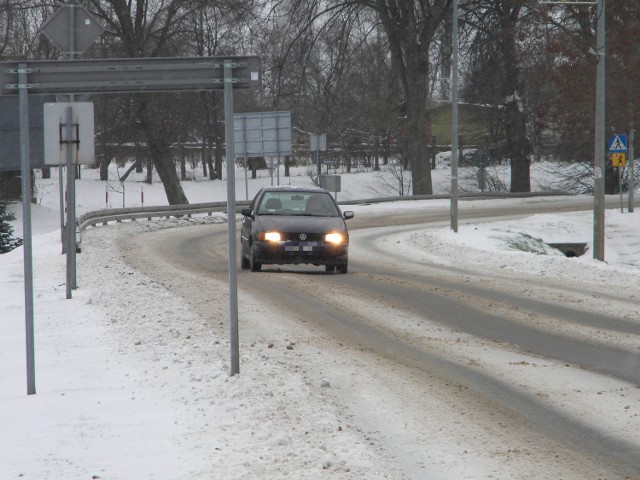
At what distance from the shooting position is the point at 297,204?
18922 millimetres

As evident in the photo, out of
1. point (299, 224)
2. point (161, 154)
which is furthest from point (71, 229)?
point (161, 154)

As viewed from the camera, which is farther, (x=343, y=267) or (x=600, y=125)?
(x=600, y=125)

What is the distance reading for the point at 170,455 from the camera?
602 cm

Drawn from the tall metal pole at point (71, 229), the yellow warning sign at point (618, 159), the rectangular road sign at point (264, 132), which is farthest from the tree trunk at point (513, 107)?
the tall metal pole at point (71, 229)

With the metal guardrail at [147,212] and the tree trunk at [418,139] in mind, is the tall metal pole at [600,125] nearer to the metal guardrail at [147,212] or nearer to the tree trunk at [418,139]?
the metal guardrail at [147,212]

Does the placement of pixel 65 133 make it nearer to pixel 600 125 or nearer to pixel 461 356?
pixel 461 356

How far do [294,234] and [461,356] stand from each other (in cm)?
827

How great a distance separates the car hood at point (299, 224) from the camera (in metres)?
17.9

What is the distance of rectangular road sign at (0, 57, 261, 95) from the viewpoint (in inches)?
307

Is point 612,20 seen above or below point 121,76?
above

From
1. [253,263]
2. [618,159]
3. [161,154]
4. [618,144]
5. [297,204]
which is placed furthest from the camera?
[161,154]

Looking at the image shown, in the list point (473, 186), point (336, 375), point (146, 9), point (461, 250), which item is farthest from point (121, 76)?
point (473, 186)

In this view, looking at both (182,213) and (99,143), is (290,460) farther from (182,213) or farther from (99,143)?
(99,143)

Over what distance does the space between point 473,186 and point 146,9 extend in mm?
29688
